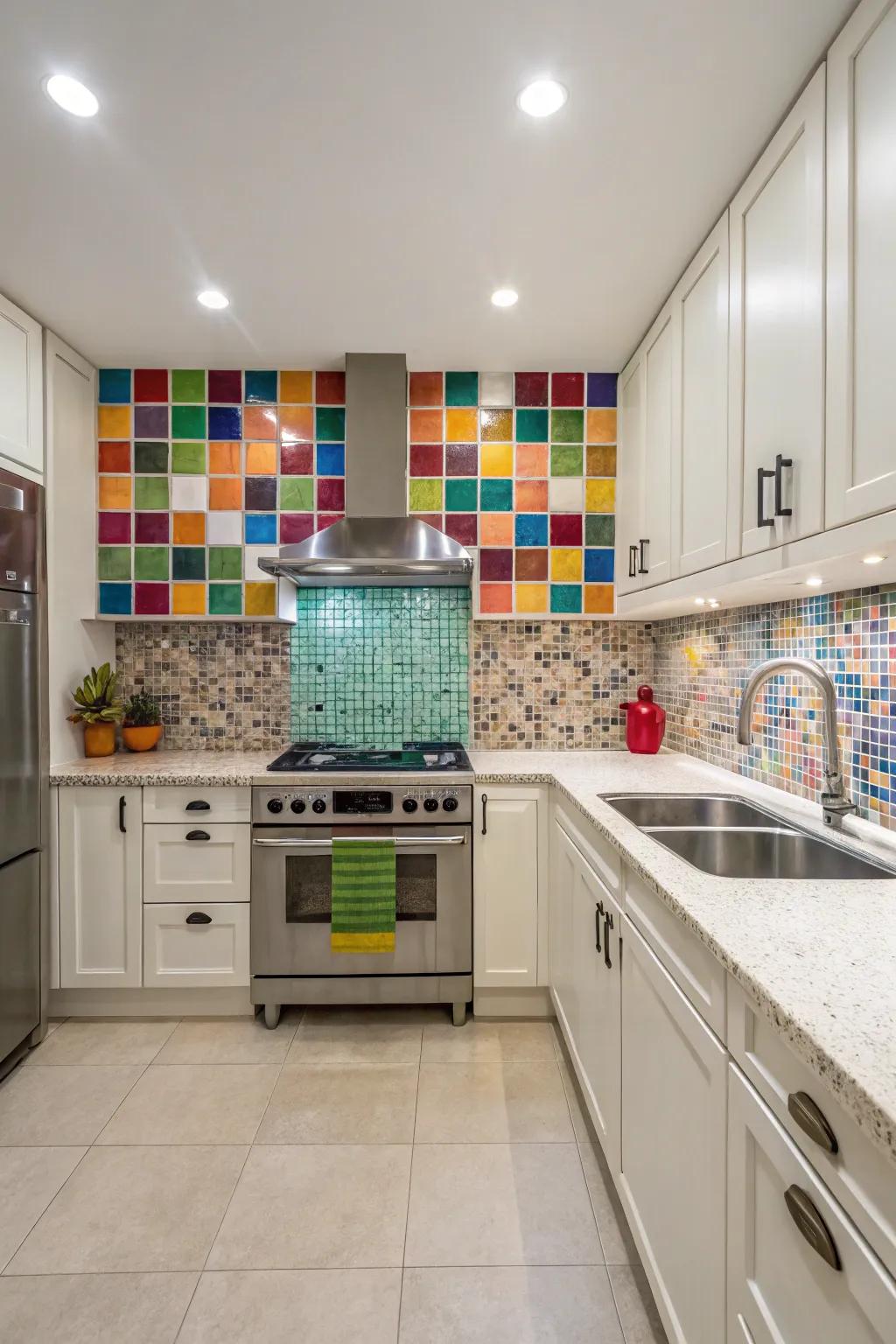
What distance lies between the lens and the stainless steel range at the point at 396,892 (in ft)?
8.20

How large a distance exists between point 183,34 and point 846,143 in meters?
1.26

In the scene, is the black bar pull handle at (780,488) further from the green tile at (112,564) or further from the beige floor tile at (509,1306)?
the green tile at (112,564)

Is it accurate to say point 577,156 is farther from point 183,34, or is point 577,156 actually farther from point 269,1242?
point 269,1242

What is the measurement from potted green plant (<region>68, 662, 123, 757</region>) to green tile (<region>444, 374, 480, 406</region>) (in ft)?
5.98

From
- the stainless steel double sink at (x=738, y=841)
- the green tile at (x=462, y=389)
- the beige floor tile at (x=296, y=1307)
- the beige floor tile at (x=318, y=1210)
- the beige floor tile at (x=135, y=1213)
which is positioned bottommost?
the beige floor tile at (x=135, y=1213)

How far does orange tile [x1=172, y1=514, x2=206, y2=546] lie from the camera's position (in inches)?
115

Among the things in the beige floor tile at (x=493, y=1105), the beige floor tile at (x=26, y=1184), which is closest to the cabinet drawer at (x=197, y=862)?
the beige floor tile at (x=26, y=1184)

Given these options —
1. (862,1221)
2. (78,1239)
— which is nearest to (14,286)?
(78,1239)

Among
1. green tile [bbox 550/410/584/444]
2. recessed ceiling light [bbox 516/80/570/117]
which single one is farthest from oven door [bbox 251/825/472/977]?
recessed ceiling light [bbox 516/80/570/117]

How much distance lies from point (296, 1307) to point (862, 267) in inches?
89.8

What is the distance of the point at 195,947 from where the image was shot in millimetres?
2555

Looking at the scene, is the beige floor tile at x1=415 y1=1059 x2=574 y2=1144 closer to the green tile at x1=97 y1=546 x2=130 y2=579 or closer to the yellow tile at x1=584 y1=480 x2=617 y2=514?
the yellow tile at x1=584 y1=480 x2=617 y2=514

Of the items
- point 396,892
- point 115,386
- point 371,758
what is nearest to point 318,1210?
point 396,892

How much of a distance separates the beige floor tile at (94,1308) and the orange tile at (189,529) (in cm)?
236
